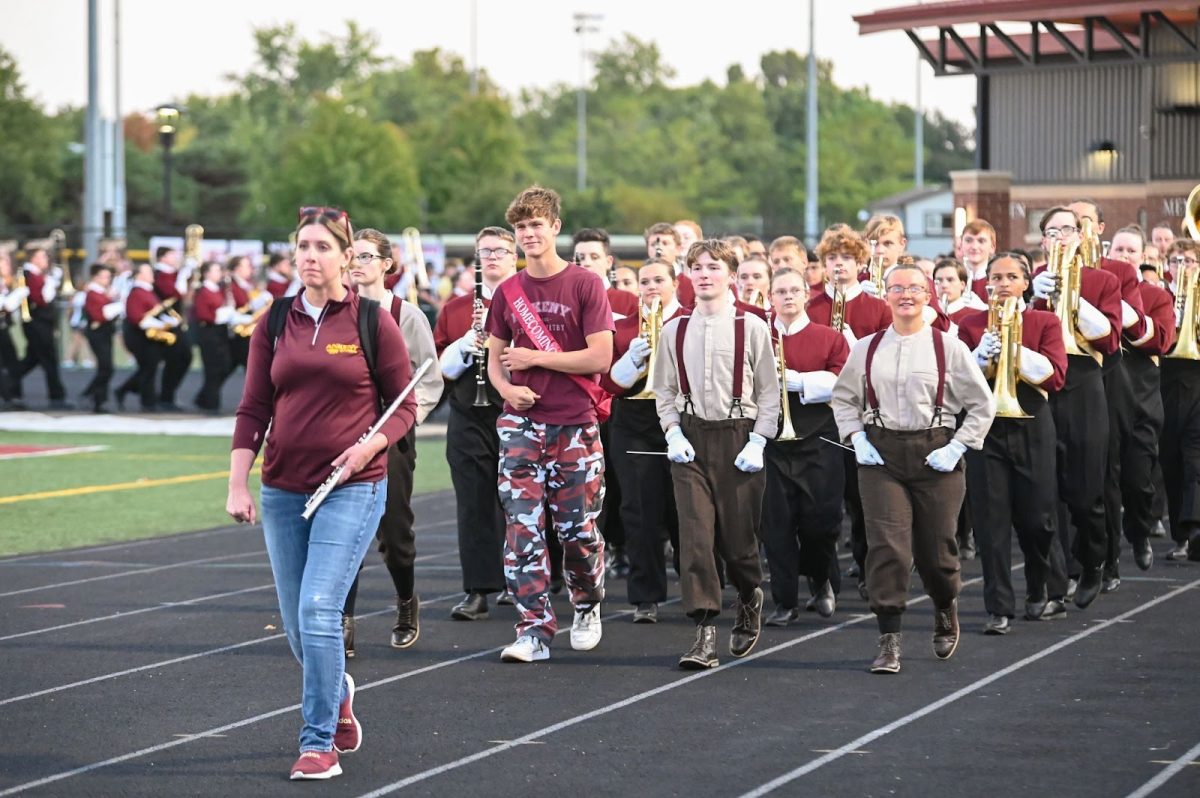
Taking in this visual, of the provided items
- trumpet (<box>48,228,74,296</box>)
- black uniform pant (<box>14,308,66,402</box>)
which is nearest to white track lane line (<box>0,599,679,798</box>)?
black uniform pant (<box>14,308,66,402</box>)

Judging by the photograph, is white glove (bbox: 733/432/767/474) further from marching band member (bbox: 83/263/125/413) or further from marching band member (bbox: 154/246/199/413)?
marching band member (bbox: 83/263/125/413)

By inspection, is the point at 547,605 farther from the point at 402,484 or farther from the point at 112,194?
the point at 112,194

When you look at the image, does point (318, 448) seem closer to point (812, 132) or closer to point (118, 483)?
point (118, 483)

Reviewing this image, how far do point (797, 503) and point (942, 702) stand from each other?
234 cm

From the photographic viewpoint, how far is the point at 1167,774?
7.02 metres

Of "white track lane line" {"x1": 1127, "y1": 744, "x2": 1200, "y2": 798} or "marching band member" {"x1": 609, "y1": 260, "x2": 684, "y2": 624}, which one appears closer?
"white track lane line" {"x1": 1127, "y1": 744, "x2": 1200, "y2": 798}

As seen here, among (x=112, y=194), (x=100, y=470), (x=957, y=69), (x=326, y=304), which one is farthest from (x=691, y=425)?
(x=112, y=194)

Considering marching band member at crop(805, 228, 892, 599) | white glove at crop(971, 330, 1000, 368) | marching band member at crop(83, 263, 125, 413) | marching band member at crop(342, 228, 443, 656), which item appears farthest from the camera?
marching band member at crop(83, 263, 125, 413)

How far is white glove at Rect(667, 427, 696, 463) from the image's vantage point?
9.14m

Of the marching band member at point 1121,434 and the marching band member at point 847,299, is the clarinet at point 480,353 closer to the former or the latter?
the marching band member at point 847,299

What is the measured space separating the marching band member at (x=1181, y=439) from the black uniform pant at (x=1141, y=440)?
0.46 m

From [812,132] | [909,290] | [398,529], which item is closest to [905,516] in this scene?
[909,290]

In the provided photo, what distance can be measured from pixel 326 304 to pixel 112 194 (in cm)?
3822

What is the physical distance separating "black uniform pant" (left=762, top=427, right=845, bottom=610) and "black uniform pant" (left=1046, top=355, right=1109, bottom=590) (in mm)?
1156
